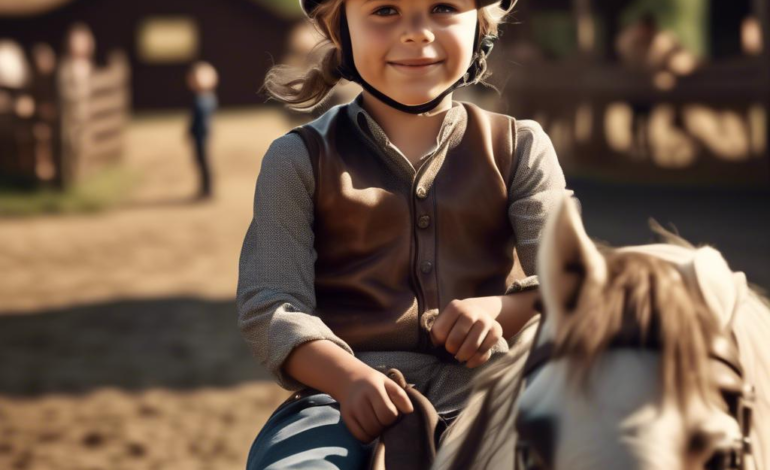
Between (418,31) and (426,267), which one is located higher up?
(418,31)

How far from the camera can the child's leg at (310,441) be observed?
68.7 inches

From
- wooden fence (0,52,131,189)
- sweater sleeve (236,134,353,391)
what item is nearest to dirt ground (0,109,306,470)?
wooden fence (0,52,131,189)

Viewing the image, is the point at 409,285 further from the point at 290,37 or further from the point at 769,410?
the point at 290,37

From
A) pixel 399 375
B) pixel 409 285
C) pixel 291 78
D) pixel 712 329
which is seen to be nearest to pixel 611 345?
pixel 712 329

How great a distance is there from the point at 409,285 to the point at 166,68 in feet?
84.6

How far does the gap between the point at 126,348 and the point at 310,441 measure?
5386 mm

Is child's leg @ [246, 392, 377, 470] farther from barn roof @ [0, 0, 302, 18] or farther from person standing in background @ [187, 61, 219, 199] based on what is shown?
barn roof @ [0, 0, 302, 18]

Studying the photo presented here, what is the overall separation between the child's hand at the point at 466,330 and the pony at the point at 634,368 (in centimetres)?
28

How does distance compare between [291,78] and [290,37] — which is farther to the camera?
[290,37]

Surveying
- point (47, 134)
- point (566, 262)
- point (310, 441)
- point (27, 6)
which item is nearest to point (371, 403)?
point (310, 441)

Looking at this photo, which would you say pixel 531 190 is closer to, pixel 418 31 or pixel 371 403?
pixel 418 31

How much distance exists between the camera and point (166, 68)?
2681 cm

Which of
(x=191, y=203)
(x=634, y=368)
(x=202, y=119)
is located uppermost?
(x=634, y=368)

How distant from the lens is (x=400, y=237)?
78.8 inches
